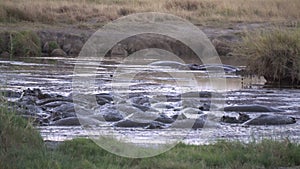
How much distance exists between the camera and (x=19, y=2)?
Answer: 41.8m

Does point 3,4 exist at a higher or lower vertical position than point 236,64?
higher

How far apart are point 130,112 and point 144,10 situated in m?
27.6

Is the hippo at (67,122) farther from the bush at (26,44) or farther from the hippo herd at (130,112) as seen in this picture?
the bush at (26,44)

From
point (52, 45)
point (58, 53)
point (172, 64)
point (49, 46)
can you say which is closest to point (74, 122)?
point (172, 64)

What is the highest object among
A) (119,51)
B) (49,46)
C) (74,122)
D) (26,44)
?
(26,44)

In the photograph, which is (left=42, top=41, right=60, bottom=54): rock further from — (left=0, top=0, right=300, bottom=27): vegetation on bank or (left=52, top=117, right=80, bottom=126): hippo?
(left=52, top=117, right=80, bottom=126): hippo

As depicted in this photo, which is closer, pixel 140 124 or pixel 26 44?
pixel 140 124

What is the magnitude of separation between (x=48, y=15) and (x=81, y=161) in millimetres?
30526

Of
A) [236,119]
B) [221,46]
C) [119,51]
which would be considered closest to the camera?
[236,119]

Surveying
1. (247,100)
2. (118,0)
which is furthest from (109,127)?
(118,0)

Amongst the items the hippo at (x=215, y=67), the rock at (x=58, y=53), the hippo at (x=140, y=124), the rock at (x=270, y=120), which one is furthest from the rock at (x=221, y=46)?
the hippo at (x=140, y=124)

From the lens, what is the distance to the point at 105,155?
968 cm

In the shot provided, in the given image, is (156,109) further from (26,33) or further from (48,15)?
(48,15)

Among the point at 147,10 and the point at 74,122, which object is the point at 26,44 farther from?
the point at 74,122
